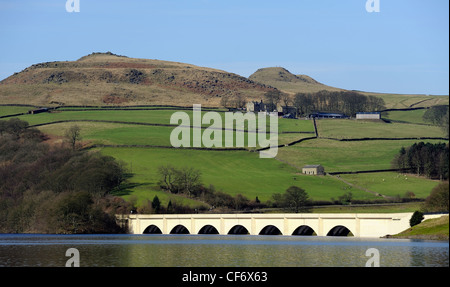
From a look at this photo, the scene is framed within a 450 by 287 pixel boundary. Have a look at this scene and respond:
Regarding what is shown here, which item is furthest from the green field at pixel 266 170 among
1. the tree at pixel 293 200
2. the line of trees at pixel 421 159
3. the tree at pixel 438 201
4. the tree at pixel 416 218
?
the tree at pixel 416 218

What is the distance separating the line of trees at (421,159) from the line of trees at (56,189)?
2565 inches

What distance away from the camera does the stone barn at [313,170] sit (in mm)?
174250

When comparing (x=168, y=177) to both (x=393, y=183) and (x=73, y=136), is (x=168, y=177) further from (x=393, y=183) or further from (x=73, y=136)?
(x=393, y=183)

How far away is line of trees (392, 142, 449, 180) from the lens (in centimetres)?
16738

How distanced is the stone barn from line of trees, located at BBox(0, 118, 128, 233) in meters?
42.3

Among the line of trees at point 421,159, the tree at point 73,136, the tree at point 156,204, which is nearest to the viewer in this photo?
the tree at point 156,204

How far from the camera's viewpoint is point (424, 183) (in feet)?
529

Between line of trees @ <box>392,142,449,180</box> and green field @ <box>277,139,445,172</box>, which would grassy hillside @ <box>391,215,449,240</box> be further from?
green field @ <box>277,139,445,172</box>

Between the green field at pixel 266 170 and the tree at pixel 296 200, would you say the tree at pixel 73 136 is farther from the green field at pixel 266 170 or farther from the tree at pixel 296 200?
the tree at pixel 296 200

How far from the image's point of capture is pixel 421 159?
174000mm

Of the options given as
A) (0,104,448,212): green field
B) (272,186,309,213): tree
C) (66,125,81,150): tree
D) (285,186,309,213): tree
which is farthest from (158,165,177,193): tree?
(66,125,81,150): tree

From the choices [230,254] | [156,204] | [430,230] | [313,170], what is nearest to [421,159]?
[313,170]

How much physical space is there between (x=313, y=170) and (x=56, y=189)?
59.3m

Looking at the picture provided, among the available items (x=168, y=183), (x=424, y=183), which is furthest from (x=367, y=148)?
(x=168, y=183)
